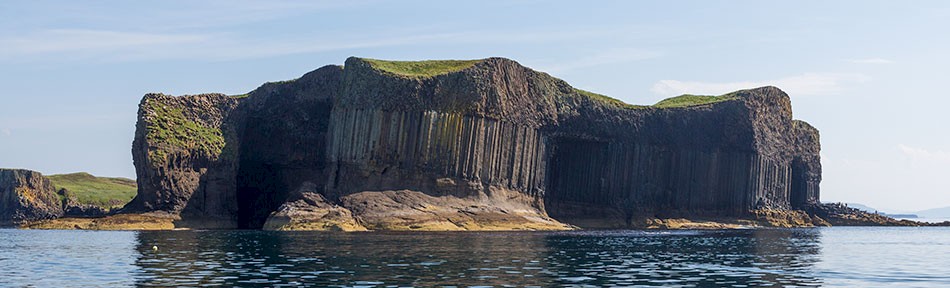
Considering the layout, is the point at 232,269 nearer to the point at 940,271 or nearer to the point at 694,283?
the point at 694,283

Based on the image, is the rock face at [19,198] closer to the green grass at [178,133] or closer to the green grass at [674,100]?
the green grass at [178,133]

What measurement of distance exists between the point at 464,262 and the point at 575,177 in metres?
84.1

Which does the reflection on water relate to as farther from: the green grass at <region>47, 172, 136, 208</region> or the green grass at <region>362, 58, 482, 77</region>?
the green grass at <region>47, 172, 136, 208</region>

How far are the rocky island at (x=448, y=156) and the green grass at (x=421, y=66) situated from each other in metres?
0.31

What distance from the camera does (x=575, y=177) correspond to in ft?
461

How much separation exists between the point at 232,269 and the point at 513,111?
79.9 m

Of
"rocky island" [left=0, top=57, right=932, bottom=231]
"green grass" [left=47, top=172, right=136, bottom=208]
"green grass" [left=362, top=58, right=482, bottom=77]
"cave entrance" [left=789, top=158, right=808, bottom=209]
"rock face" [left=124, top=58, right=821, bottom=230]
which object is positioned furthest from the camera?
"green grass" [left=47, top=172, right=136, bottom=208]

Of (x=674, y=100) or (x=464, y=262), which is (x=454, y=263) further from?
(x=674, y=100)

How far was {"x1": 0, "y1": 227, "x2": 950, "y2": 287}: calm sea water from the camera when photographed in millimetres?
46750

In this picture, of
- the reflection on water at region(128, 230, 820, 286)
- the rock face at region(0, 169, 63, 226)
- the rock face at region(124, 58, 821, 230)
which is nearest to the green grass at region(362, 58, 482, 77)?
the rock face at region(124, 58, 821, 230)

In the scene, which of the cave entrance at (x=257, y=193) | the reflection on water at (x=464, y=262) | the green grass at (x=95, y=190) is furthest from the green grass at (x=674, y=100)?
the green grass at (x=95, y=190)

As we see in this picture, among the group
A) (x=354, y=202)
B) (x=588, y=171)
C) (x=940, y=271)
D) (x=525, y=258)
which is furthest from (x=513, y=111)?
(x=940, y=271)

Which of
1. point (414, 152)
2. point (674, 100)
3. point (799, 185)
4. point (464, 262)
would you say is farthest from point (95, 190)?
point (464, 262)

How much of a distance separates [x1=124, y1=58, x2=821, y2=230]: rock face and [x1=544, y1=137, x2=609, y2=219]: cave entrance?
0.59 feet
